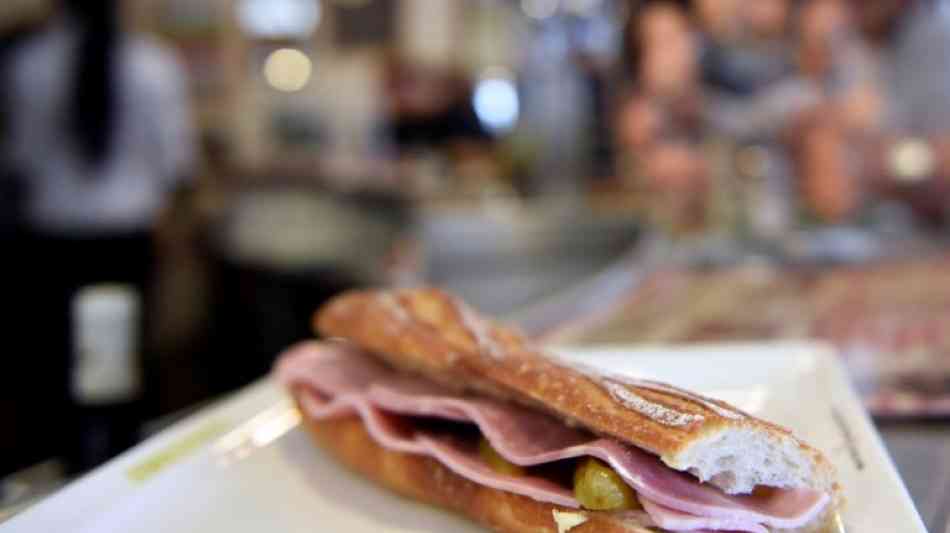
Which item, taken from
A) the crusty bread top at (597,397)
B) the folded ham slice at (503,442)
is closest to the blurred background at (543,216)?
the folded ham slice at (503,442)

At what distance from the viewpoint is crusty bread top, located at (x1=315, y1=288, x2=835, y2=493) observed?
931mm

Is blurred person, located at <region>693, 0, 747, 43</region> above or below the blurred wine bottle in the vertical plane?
above

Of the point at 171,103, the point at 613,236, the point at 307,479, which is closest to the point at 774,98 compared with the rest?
the point at 613,236

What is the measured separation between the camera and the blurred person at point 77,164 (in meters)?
3.56

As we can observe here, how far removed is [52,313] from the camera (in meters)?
3.80

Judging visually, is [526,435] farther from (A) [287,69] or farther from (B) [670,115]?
(A) [287,69]

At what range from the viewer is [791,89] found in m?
3.56

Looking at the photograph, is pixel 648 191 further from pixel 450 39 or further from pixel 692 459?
pixel 450 39

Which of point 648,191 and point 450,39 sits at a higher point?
point 450,39

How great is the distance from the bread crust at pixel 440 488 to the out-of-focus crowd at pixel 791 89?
2.57m

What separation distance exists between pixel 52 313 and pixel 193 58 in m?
3.60

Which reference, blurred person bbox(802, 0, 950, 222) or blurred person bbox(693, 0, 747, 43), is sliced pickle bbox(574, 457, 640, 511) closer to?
blurred person bbox(693, 0, 747, 43)

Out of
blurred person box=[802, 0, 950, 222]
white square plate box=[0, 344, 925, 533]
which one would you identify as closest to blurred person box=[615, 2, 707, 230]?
blurred person box=[802, 0, 950, 222]

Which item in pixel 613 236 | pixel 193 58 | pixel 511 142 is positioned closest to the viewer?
pixel 613 236
